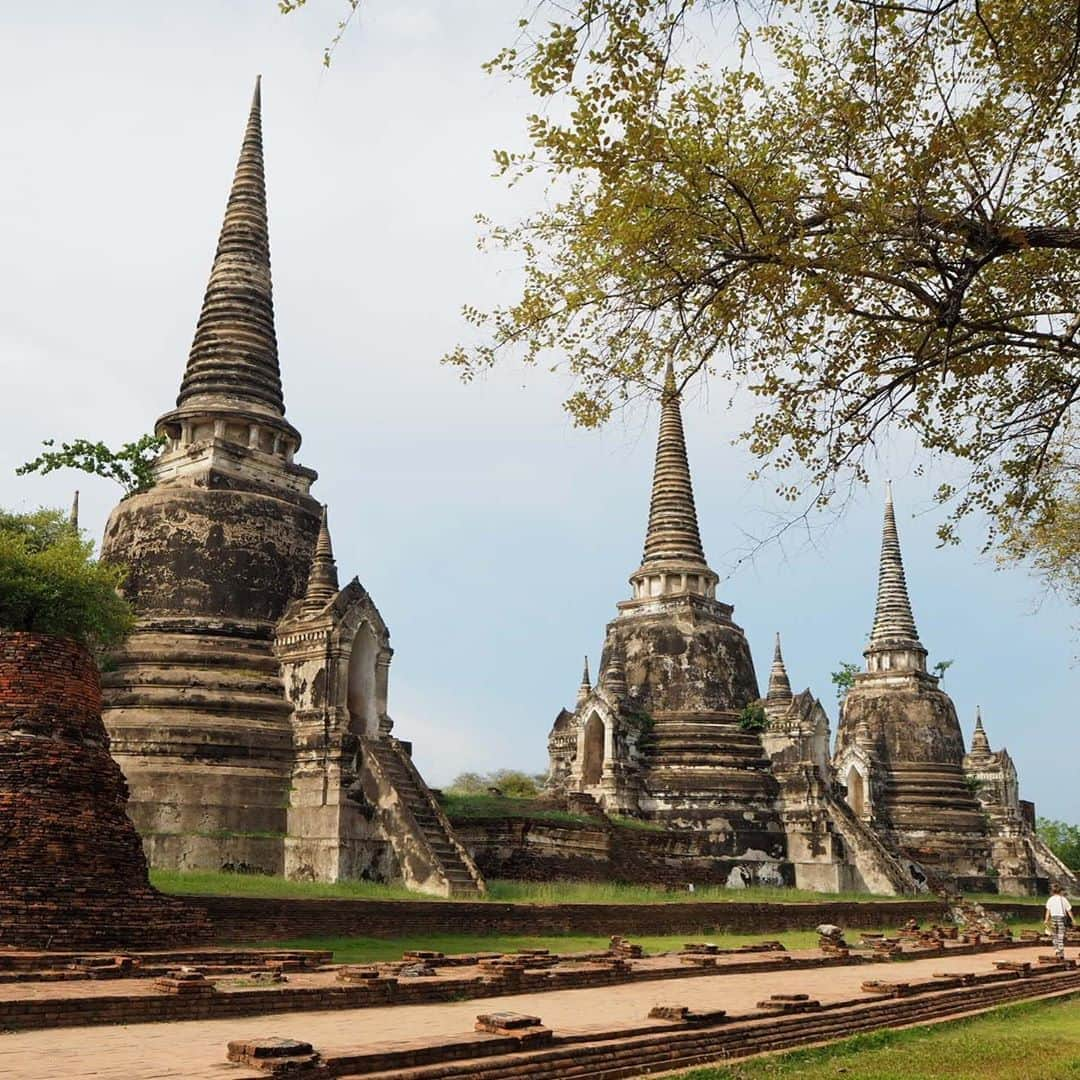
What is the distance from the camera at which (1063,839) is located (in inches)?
2729

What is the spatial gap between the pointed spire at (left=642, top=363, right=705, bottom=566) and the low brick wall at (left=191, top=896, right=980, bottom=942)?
11990 mm

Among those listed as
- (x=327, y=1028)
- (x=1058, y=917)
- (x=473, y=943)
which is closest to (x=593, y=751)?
(x=1058, y=917)

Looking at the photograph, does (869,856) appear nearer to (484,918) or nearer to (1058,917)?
(1058,917)

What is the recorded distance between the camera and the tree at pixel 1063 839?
63.2 meters

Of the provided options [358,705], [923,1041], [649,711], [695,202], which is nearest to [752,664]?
[649,711]

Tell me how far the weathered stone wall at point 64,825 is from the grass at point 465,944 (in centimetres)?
182

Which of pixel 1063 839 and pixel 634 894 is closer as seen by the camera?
pixel 634 894

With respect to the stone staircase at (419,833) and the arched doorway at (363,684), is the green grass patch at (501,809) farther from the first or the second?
the arched doorway at (363,684)

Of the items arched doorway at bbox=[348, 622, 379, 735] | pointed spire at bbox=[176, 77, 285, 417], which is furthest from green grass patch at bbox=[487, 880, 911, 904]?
pointed spire at bbox=[176, 77, 285, 417]

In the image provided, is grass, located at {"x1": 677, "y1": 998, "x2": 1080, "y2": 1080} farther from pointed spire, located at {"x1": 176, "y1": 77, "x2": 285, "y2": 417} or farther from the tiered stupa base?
pointed spire, located at {"x1": 176, "y1": 77, "x2": 285, "y2": 417}

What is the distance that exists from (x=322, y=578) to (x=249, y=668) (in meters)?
2.23

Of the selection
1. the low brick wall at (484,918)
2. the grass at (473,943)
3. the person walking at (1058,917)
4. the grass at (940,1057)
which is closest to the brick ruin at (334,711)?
the low brick wall at (484,918)

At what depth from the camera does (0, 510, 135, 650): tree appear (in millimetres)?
16516

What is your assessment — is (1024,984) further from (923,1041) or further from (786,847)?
(786,847)
